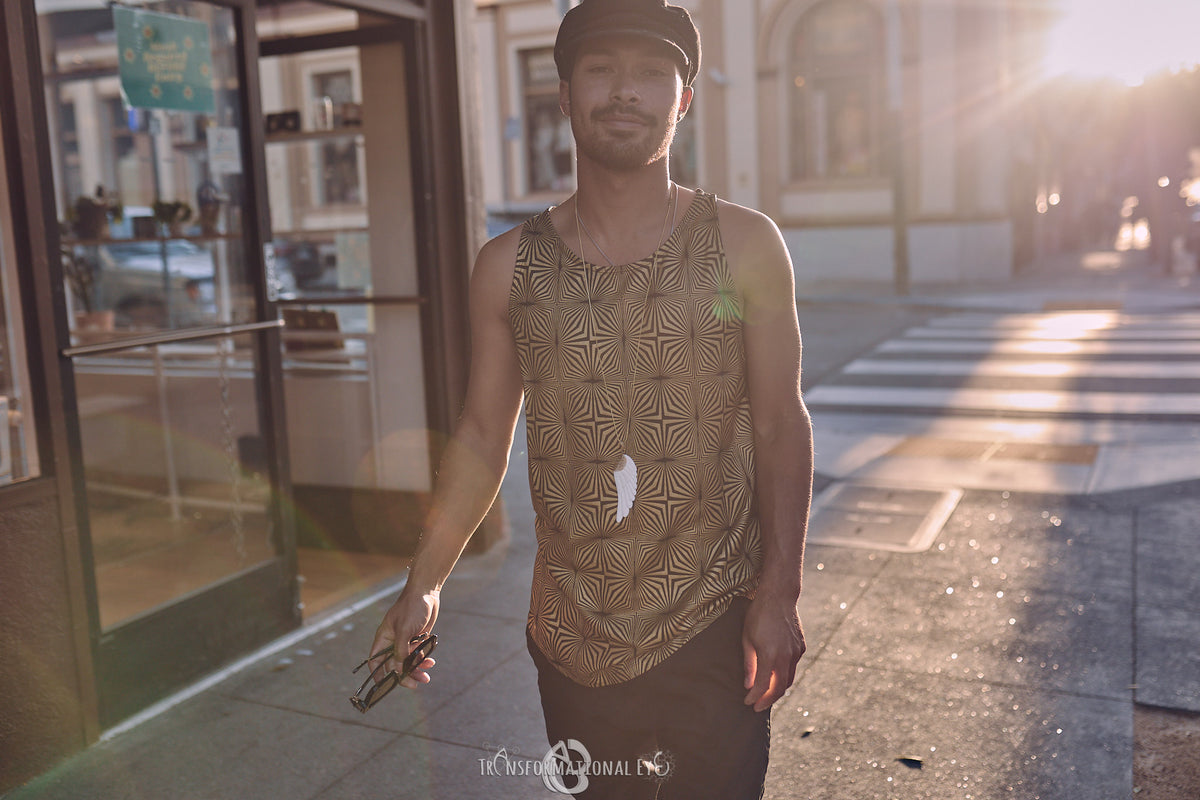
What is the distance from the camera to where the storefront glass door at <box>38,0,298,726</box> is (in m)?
4.57

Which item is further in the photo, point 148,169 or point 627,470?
point 148,169

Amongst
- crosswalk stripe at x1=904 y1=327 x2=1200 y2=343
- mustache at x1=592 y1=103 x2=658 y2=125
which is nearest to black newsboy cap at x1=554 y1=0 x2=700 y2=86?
mustache at x1=592 y1=103 x2=658 y2=125

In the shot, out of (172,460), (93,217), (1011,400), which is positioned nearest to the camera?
(93,217)

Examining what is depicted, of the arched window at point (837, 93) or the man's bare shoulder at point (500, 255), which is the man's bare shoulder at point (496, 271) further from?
the arched window at point (837, 93)

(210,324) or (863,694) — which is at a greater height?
(210,324)

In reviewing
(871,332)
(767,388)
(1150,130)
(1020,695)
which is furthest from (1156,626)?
(1150,130)

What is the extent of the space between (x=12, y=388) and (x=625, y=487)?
105 inches

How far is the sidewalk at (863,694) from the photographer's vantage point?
11.8ft

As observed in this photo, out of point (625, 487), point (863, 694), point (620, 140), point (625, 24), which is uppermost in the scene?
point (625, 24)

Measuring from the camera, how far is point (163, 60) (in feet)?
15.5

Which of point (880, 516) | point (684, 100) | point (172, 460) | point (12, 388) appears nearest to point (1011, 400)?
point (880, 516)

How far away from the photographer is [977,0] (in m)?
22.7

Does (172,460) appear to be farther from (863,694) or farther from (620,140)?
(620,140)

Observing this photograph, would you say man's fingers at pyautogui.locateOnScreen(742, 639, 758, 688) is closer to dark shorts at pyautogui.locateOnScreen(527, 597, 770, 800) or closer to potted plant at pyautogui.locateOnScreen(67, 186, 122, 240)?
dark shorts at pyautogui.locateOnScreen(527, 597, 770, 800)
